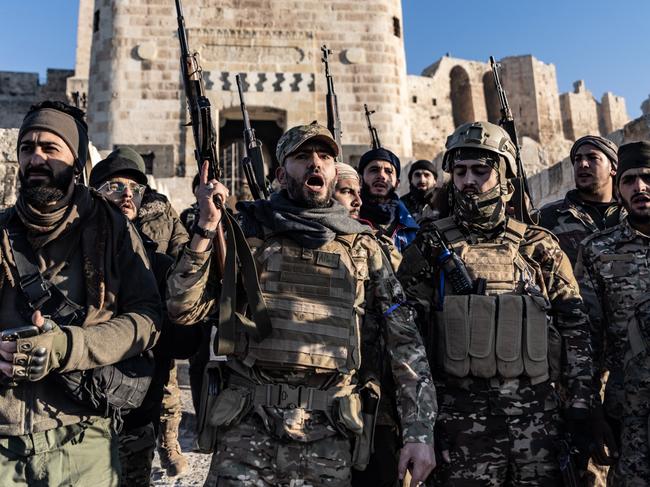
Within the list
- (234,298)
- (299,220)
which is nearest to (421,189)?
(299,220)

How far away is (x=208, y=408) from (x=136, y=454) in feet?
3.19

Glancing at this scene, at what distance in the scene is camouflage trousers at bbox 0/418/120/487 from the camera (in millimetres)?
2092

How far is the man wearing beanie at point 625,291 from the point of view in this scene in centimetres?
283

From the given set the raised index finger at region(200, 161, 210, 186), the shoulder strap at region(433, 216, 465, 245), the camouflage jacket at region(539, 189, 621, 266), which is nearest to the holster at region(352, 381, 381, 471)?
the shoulder strap at region(433, 216, 465, 245)

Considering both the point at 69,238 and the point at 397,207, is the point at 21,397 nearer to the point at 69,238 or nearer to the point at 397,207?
the point at 69,238

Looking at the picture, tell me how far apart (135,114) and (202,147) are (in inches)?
391

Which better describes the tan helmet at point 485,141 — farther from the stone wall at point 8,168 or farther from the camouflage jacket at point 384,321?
the stone wall at point 8,168

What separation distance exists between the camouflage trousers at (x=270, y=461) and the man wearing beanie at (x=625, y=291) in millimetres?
1484

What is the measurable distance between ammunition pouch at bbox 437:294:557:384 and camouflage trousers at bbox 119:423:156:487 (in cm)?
157

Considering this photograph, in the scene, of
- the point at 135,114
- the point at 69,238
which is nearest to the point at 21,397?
the point at 69,238

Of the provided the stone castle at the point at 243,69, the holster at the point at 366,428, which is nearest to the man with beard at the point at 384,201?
the holster at the point at 366,428

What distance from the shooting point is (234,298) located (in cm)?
Result: 234

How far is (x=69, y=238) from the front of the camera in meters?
2.43

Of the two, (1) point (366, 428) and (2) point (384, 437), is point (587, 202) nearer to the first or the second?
(2) point (384, 437)
